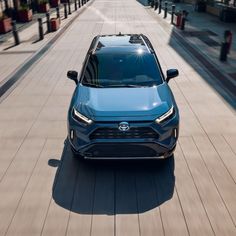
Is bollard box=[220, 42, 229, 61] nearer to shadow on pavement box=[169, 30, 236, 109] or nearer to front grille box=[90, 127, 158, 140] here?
shadow on pavement box=[169, 30, 236, 109]

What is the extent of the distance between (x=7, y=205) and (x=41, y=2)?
28.2m

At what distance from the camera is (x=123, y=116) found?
5324 mm

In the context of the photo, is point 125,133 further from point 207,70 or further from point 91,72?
point 207,70

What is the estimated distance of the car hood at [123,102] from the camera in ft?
17.6

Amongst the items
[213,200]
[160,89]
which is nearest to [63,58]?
[160,89]

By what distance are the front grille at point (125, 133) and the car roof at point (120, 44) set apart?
2419 mm

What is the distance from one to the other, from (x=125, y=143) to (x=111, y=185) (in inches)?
33.6

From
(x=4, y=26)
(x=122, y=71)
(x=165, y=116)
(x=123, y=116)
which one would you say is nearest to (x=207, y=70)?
(x=122, y=71)

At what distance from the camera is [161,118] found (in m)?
5.41

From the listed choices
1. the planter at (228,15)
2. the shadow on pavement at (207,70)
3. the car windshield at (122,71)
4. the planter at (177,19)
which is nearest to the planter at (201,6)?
the planter at (228,15)

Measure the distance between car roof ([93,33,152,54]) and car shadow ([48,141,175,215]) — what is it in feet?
8.41

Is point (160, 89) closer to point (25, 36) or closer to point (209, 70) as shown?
point (209, 70)

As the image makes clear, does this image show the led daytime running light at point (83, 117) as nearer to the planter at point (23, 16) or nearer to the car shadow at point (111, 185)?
the car shadow at point (111, 185)

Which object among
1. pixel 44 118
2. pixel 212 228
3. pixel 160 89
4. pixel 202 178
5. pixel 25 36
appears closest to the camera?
pixel 212 228
